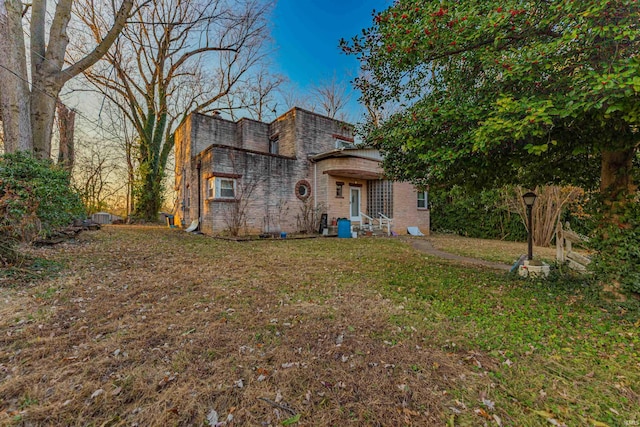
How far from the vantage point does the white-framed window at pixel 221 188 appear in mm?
10945

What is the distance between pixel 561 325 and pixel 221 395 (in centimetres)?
380

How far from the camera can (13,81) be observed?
19.5ft

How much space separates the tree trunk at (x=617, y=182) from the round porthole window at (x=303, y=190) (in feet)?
35.2

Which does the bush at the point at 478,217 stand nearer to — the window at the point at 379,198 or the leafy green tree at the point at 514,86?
the window at the point at 379,198

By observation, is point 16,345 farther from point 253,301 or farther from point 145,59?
point 145,59

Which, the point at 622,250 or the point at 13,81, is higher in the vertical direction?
the point at 13,81

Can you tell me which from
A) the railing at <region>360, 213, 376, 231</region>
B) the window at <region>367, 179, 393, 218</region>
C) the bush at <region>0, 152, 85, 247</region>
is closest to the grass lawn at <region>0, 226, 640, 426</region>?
the bush at <region>0, 152, 85, 247</region>

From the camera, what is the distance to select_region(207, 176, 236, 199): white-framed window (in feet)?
35.9

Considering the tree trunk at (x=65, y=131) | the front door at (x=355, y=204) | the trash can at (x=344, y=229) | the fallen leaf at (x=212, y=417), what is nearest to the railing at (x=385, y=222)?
the front door at (x=355, y=204)

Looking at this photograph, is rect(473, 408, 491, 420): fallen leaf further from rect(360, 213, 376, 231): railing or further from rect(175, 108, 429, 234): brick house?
rect(360, 213, 376, 231): railing

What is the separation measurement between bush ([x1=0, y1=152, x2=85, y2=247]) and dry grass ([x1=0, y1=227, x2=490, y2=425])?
1.06m

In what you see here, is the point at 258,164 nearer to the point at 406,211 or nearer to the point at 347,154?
the point at 347,154

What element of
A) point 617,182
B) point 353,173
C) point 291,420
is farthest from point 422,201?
point 291,420

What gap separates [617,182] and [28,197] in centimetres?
878
